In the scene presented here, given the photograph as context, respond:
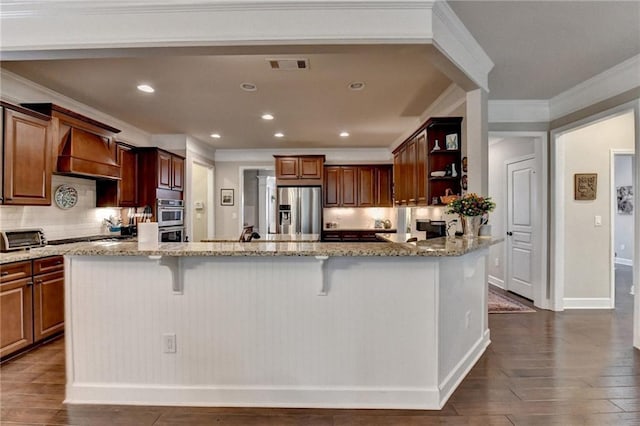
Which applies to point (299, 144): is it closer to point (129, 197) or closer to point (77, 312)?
point (129, 197)

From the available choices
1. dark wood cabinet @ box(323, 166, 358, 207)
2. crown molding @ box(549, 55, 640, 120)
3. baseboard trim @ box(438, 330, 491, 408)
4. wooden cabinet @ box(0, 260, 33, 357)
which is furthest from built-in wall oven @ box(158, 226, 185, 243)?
crown molding @ box(549, 55, 640, 120)

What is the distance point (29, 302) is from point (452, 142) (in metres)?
4.45

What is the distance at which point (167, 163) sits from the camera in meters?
5.46

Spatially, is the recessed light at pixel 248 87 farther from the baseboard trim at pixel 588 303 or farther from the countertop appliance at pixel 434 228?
the baseboard trim at pixel 588 303

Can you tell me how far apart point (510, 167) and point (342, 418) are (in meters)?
4.84

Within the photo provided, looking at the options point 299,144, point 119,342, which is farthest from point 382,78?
point 299,144

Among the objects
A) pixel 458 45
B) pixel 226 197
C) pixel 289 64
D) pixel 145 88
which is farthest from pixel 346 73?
pixel 226 197

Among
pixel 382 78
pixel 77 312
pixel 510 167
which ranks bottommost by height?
pixel 77 312

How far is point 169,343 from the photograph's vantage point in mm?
2230

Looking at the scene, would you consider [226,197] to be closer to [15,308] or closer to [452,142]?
[15,308]

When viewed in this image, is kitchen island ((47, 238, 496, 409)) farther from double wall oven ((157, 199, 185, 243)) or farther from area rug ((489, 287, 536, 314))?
double wall oven ((157, 199, 185, 243))

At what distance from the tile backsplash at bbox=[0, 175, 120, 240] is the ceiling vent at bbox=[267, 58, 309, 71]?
302cm

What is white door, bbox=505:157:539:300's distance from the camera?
4.80m

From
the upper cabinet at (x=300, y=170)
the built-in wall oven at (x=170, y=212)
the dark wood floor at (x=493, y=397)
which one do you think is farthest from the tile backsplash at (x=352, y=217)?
the dark wood floor at (x=493, y=397)
